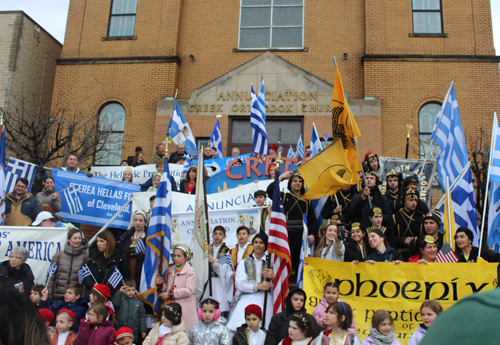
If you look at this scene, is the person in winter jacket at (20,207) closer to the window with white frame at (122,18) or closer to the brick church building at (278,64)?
the brick church building at (278,64)

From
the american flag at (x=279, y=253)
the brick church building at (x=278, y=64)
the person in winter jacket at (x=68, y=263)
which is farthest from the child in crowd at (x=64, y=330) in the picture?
the brick church building at (x=278, y=64)

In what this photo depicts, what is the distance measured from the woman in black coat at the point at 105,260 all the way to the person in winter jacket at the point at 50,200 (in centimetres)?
226

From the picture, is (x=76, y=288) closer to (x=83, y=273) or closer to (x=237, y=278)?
(x=83, y=273)

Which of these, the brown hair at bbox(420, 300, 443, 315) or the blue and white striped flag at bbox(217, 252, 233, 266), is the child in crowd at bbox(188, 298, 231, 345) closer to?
the blue and white striped flag at bbox(217, 252, 233, 266)

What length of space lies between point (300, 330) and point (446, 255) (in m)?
2.30

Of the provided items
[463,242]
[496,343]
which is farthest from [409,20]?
[496,343]

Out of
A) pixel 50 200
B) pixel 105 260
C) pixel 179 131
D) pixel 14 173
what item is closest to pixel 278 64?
pixel 179 131

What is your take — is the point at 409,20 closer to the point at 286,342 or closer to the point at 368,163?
the point at 368,163

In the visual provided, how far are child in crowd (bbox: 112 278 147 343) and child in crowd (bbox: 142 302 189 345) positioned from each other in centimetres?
74

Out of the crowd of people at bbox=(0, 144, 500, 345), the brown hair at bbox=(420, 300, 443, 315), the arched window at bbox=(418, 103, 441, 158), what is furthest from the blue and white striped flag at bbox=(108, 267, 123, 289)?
the arched window at bbox=(418, 103, 441, 158)

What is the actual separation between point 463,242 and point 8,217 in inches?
309

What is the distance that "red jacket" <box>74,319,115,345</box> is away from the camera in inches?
223

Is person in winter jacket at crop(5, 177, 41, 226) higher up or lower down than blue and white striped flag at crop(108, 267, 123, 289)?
higher up

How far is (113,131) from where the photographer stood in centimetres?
1783
